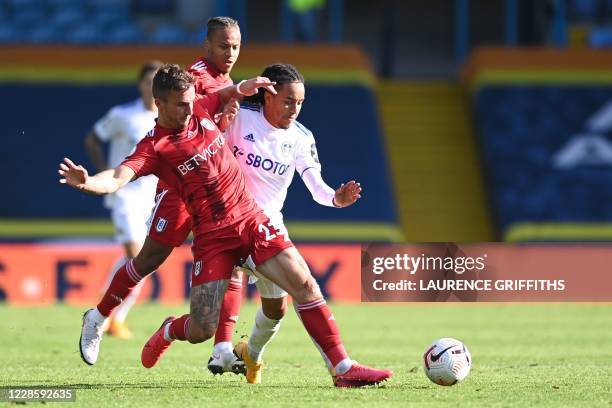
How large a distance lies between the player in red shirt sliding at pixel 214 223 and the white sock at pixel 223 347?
59 cm

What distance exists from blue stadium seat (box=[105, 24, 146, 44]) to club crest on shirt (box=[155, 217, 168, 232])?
14.2 meters

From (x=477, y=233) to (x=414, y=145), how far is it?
2.28 meters

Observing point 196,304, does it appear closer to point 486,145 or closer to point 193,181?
point 193,181

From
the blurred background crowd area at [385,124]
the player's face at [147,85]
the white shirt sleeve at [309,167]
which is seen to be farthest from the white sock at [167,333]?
the blurred background crowd area at [385,124]

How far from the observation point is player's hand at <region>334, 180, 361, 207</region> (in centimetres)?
764

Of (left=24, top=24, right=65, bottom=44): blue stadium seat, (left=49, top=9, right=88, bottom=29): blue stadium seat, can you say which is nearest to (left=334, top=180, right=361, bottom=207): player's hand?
(left=24, top=24, right=65, bottom=44): blue stadium seat

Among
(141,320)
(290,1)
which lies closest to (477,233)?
(290,1)

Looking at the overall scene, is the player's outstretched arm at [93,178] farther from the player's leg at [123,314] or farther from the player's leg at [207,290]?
the player's leg at [123,314]

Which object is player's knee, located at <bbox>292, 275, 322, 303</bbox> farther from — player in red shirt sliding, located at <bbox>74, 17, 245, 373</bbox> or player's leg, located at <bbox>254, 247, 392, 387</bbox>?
player in red shirt sliding, located at <bbox>74, 17, 245, 373</bbox>

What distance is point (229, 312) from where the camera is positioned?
27.7 ft

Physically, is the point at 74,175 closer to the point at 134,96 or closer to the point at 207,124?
the point at 207,124

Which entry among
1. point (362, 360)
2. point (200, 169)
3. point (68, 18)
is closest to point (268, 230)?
point (200, 169)

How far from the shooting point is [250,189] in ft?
26.3

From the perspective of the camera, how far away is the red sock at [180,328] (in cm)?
780
